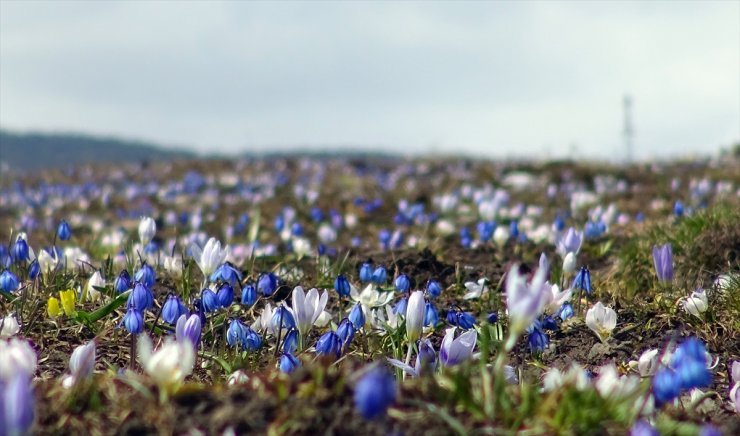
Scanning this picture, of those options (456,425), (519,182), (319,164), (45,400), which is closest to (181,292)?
(45,400)

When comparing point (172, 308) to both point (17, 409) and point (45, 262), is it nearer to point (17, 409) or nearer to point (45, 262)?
point (45, 262)

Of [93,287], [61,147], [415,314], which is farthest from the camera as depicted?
[61,147]

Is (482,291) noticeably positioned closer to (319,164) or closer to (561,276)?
(561,276)

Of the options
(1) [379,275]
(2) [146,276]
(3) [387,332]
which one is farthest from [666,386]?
(2) [146,276]

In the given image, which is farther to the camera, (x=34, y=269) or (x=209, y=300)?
(x=34, y=269)

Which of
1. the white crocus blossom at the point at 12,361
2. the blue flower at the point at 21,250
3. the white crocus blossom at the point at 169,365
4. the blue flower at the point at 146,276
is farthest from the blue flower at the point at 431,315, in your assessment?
the blue flower at the point at 21,250

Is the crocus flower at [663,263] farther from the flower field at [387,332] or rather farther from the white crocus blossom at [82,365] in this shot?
the white crocus blossom at [82,365]
